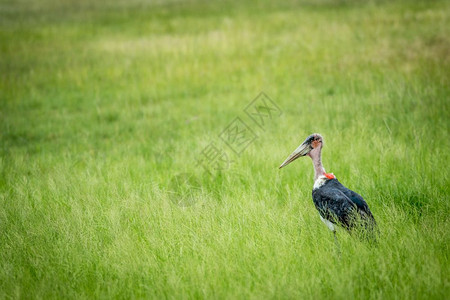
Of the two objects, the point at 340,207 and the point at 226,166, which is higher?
the point at 340,207

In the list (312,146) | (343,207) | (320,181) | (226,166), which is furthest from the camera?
(226,166)

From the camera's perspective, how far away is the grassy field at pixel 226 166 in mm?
3453

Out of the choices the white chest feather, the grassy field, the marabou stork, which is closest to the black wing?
the marabou stork

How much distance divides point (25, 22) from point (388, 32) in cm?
1719

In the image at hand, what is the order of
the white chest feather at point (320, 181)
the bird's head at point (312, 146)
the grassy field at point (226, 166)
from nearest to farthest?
the grassy field at point (226, 166)
the white chest feather at point (320, 181)
the bird's head at point (312, 146)

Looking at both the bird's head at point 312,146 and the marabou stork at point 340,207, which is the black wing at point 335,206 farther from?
the bird's head at point 312,146

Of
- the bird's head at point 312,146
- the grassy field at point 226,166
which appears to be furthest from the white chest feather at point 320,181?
the grassy field at point 226,166

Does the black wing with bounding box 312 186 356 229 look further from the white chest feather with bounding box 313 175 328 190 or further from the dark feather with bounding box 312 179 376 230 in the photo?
the white chest feather with bounding box 313 175 328 190

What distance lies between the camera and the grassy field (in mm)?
3453

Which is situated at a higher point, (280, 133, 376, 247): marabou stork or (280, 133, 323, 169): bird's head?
(280, 133, 323, 169): bird's head

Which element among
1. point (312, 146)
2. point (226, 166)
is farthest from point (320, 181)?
point (226, 166)

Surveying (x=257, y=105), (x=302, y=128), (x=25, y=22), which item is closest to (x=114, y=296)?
(x=302, y=128)

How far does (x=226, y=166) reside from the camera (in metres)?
5.76

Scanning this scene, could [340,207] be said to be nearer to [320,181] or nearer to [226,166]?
[320,181]
